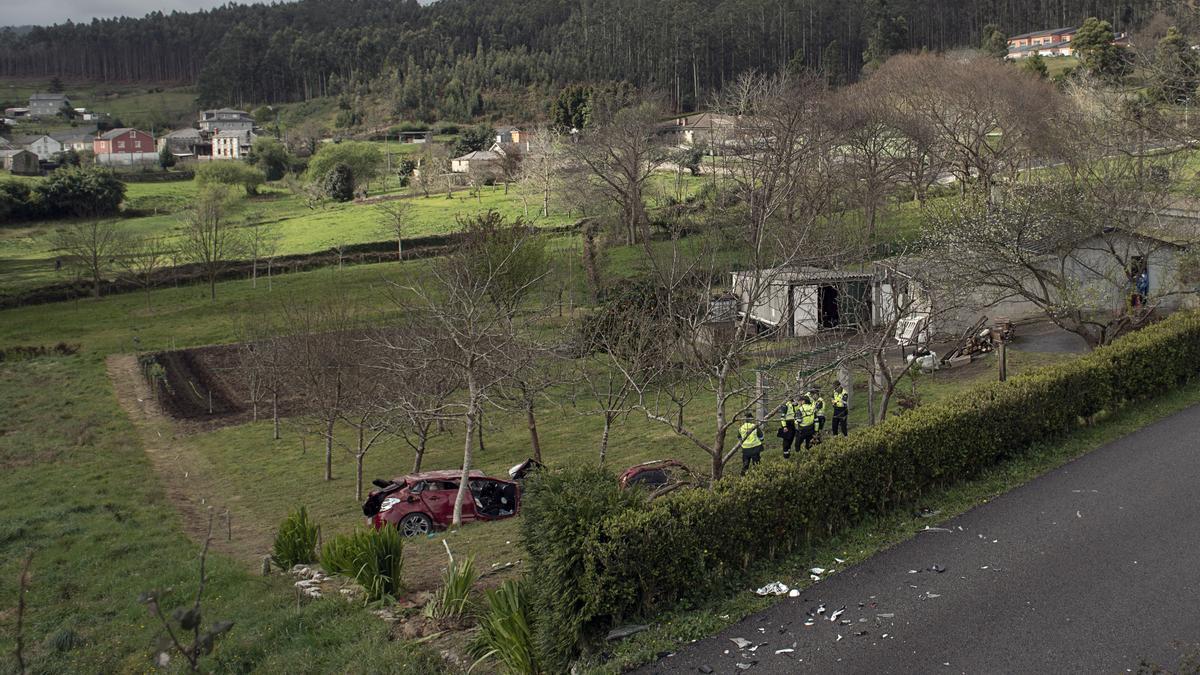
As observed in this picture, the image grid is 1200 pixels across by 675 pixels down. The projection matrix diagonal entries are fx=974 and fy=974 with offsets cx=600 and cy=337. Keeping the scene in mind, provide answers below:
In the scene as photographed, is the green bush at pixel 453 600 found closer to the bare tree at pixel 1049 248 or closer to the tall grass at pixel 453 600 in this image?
the tall grass at pixel 453 600

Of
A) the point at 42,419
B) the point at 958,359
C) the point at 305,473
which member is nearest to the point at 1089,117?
the point at 958,359

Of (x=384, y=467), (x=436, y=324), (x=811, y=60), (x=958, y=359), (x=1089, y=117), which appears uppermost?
(x=811, y=60)

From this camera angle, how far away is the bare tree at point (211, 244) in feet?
176

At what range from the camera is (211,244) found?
5794 centimetres

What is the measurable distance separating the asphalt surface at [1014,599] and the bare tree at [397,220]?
4880 cm

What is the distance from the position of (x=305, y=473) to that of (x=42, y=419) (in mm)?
11942

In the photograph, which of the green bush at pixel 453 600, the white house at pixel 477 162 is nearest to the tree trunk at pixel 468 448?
the green bush at pixel 453 600

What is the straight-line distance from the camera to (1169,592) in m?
10.0

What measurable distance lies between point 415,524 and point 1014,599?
1068 cm

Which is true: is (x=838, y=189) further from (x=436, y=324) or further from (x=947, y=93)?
(x=436, y=324)

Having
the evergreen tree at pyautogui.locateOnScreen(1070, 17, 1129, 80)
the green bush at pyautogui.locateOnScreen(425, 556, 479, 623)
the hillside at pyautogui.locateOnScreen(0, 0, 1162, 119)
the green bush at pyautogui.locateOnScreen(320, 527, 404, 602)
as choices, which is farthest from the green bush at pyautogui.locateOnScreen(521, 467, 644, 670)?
the hillside at pyautogui.locateOnScreen(0, 0, 1162, 119)

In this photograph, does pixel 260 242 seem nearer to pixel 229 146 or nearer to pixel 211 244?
pixel 211 244

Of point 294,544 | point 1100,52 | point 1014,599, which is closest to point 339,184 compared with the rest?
point 1100,52

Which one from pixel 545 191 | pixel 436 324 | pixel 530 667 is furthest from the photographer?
pixel 545 191
